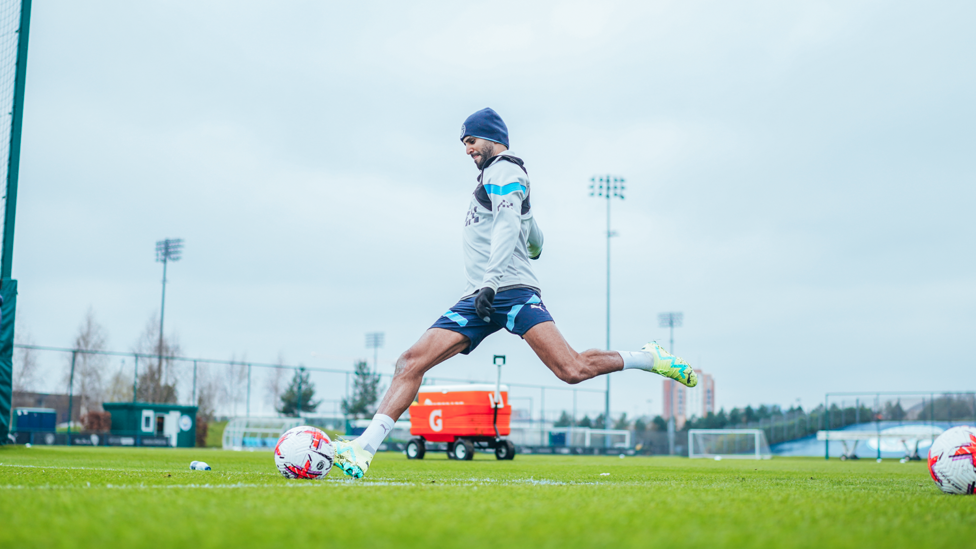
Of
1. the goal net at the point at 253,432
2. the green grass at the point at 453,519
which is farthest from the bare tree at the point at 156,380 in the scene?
the green grass at the point at 453,519

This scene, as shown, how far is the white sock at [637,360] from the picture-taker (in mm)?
4773

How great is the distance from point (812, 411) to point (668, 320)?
2498 cm

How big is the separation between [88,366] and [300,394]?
8.77m

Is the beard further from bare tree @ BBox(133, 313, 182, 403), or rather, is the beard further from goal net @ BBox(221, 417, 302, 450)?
bare tree @ BBox(133, 313, 182, 403)

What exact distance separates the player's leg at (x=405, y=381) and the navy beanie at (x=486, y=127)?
121 cm

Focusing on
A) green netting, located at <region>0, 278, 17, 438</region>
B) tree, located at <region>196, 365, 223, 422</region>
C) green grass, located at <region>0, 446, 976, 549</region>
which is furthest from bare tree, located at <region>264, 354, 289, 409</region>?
green grass, located at <region>0, 446, 976, 549</region>

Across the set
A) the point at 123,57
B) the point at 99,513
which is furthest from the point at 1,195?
the point at 99,513

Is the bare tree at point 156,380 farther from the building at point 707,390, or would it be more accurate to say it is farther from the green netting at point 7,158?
the building at point 707,390

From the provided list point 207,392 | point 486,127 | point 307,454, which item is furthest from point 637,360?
point 207,392

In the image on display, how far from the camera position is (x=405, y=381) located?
4352 millimetres

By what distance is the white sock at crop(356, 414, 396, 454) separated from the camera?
4.21 meters

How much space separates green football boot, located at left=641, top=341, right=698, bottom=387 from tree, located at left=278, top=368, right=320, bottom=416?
2924 cm

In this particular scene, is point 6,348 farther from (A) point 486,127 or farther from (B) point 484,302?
(B) point 484,302

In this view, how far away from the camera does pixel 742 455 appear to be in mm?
25750
